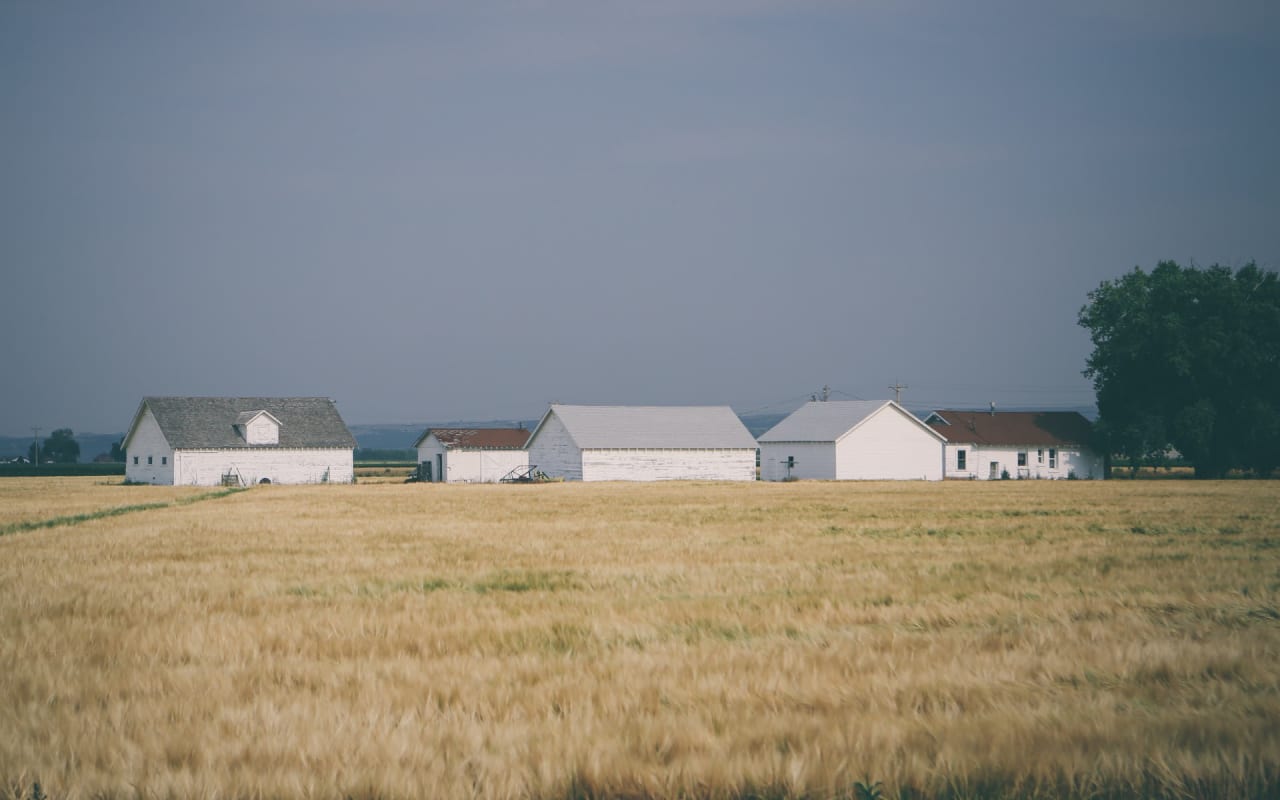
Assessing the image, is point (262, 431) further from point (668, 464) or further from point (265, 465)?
point (668, 464)

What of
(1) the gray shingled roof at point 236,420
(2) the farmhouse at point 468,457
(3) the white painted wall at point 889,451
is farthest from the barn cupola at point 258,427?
(3) the white painted wall at point 889,451

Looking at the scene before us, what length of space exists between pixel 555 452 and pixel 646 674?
241ft

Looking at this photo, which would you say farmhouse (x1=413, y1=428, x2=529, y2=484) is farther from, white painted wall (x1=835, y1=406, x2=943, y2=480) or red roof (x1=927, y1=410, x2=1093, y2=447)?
red roof (x1=927, y1=410, x2=1093, y2=447)

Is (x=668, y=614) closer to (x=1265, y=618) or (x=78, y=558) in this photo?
(x=1265, y=618)

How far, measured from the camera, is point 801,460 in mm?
77875

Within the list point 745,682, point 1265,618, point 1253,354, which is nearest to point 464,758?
point 745,682

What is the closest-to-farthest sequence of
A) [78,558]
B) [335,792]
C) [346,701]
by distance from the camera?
1. [335,792]
2. [346,701]
3. [78,558]

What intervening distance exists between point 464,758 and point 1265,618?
8.03 meters

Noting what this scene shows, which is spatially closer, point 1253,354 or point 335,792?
point 335,792

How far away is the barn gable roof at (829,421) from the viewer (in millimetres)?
76562

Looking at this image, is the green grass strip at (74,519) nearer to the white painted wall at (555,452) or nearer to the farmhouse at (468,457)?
the white painted wall at (555,452)

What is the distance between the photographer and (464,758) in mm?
5176

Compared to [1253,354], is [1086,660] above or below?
below

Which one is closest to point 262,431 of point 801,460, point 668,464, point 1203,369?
point 668,464
